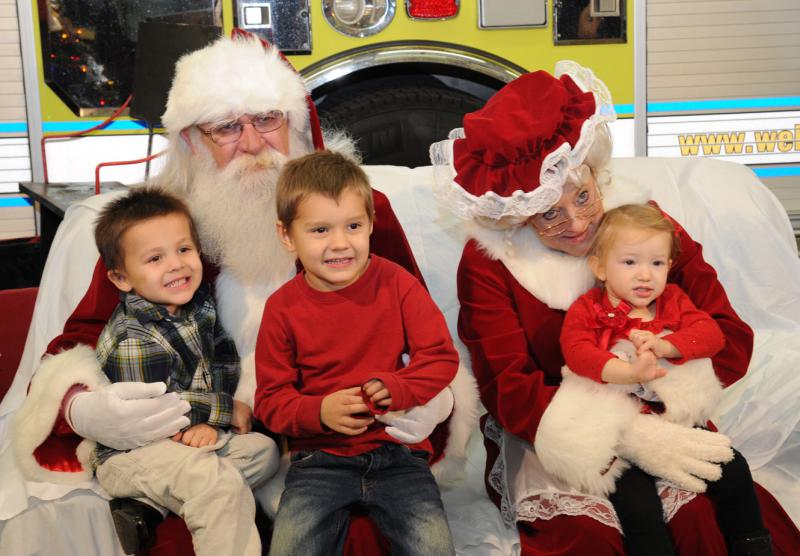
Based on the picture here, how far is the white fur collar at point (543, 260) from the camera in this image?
215 centimetres

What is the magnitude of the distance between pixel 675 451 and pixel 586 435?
0.20 m

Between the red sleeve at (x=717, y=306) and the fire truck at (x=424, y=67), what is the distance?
1.81 meters

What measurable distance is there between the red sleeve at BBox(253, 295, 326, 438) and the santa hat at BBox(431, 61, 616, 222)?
0.54 m

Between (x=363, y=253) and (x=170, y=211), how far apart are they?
52 centimetres

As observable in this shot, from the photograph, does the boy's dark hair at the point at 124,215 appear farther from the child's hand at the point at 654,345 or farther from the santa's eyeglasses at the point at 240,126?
the child's hand at the point at 654,345

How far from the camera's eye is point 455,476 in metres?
2.33

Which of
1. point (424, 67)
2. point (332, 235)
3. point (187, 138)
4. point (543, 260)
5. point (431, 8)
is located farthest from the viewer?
point (424, 67)

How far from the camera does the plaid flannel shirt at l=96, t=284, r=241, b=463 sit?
205 centimetres

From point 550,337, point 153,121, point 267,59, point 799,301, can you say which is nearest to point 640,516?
point 550,337

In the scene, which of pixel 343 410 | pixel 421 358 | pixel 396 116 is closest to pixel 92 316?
pixel 343 410

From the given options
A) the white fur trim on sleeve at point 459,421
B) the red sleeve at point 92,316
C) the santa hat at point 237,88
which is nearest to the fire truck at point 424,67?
the santa hat at point 237,88

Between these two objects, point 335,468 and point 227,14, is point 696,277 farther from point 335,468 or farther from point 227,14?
point 227,14

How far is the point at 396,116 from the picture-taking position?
385 centimetres

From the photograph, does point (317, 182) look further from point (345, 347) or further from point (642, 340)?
point (642, 340)
